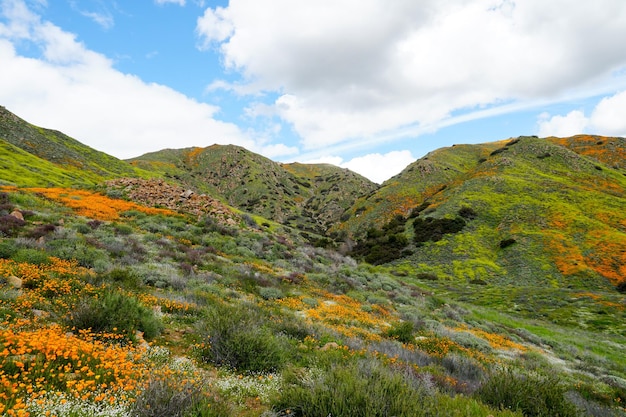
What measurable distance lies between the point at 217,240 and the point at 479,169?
68008 millimetres

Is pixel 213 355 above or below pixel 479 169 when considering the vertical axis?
below

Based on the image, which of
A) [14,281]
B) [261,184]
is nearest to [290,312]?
[14,281]

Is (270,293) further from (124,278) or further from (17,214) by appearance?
(17,214)

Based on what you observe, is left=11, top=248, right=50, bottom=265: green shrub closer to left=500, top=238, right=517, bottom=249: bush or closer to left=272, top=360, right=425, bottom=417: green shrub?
left=272, top=360, right=425, bottom=417: green shrub

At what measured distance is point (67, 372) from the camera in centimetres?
422

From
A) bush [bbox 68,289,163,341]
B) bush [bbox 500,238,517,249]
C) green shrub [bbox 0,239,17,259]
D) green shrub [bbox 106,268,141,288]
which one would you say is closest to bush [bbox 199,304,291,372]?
bush [bbox 68,289,163,341]

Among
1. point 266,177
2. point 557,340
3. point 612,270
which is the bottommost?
point 557,340

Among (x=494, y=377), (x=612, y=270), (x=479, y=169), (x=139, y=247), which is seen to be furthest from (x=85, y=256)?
(x=479, y=169)

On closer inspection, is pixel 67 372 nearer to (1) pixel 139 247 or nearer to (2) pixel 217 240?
(1) pixel 139 247

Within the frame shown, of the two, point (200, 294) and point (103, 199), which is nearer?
point (200, 294)

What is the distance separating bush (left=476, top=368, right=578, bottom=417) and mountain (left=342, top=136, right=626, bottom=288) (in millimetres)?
34896

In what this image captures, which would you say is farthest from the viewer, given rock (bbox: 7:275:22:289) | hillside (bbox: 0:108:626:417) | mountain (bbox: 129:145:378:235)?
mountain (bbox: 129:145:378:235)

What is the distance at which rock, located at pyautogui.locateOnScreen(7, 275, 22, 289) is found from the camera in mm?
7733

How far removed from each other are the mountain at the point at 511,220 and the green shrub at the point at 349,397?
37927 mm
